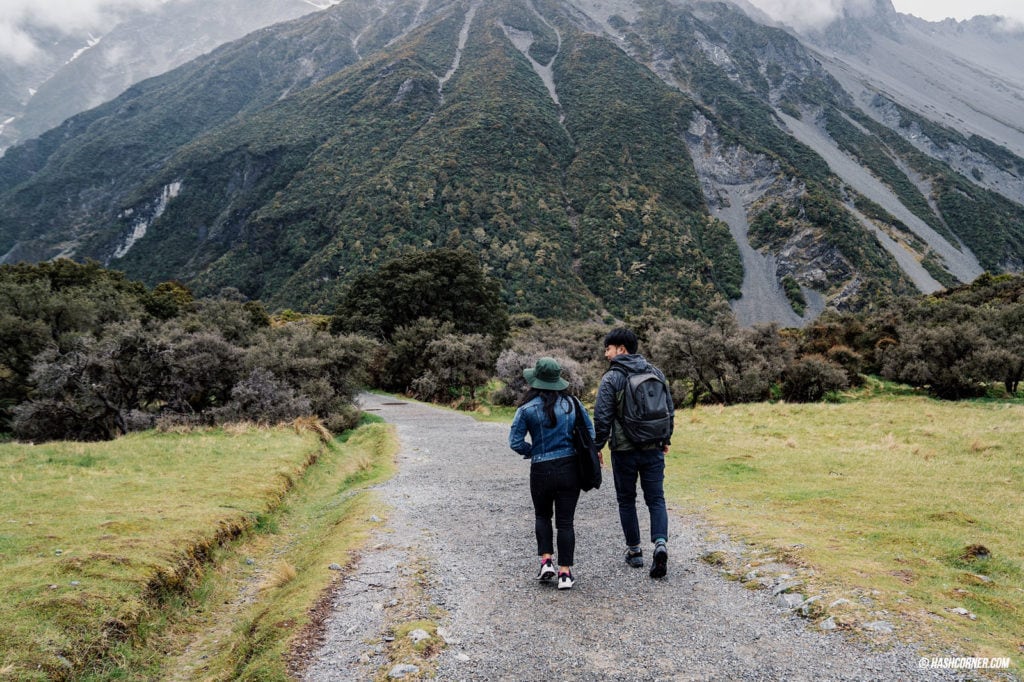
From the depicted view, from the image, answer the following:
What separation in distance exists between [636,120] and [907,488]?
170 m

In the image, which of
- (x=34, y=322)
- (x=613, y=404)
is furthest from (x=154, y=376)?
(x=613, y=404)

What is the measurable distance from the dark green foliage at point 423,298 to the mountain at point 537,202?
48878mm

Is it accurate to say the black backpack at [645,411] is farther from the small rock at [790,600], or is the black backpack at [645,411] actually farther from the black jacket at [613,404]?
the small rock at [790,600]

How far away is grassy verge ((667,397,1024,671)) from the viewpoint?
4773 millimetres

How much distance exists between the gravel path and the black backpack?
1.65m

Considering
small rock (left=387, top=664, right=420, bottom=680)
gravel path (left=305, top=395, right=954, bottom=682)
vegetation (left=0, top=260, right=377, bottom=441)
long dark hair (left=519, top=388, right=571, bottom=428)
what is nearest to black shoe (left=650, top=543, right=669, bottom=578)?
gravel path (left=305, top=395, right=954, bottom=682)

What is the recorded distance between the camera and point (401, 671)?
4.10m

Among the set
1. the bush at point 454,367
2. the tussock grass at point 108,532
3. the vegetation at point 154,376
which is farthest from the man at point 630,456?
the bush at point 454,367

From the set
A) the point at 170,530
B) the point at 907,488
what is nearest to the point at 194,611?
the point at 170,530

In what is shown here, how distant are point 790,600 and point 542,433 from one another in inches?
115

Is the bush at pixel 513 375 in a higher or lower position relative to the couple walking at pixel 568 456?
lower

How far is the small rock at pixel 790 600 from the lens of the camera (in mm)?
4984

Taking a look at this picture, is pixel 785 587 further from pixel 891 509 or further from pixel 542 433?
pixel 891 509

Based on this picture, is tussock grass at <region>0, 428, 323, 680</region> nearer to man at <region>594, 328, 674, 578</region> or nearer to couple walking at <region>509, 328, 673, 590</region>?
couple walking at <region>509, 328, 673, 590</region>
